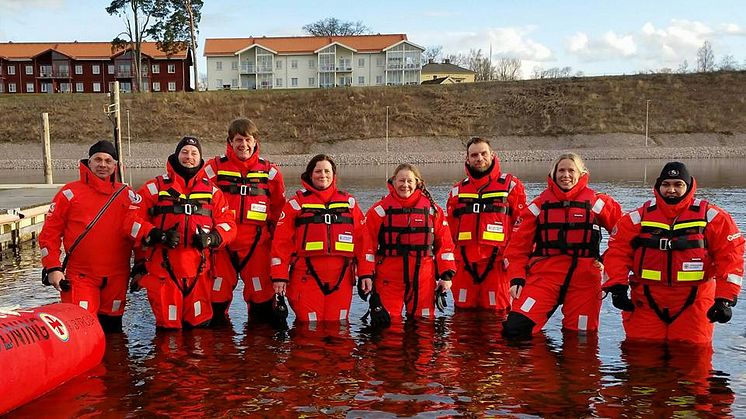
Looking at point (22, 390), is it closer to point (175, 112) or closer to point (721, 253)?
point (721, 253)

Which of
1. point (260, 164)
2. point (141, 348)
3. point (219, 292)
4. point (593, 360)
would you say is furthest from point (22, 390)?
point (593, 360)

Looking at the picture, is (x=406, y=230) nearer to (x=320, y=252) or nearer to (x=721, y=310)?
(x=320, y=252)

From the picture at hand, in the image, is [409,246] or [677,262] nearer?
[677,262]

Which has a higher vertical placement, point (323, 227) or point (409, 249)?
point (323, 227)

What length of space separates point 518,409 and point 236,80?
69.2 metres

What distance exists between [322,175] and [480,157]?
5.49 ft

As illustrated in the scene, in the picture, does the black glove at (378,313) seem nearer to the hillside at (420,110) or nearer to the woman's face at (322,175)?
the woman's face at (322,175)

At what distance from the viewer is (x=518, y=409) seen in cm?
467

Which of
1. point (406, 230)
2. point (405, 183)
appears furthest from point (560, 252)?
Answer: point (405, 183)

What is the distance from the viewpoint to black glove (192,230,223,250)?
5.83 metres

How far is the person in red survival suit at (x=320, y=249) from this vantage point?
6277 mm

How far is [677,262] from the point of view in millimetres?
5500

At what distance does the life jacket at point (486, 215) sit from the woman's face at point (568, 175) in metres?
0.99

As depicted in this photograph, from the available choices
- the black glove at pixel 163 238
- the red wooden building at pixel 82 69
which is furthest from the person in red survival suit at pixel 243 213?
the red wooden building at pixel 82 69
